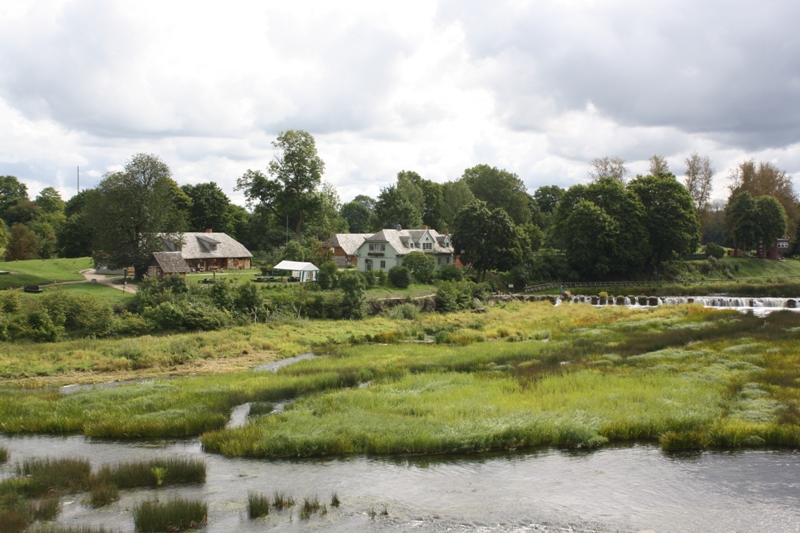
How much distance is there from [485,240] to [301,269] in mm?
26716

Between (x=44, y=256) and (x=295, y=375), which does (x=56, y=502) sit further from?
(x=44, y=256)

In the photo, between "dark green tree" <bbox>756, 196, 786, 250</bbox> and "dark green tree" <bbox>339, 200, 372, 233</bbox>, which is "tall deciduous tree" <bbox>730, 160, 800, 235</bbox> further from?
"dark green tree" <bbox>339, 200, 372, 233</bbox>

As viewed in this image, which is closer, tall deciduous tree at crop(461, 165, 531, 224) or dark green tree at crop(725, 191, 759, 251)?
dark green tree at crop(725, 191, 759, 251)

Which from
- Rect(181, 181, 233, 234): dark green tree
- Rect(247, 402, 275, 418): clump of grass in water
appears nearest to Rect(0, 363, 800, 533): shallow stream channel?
Rect(247, 402, 275, 418): clump of grass in water

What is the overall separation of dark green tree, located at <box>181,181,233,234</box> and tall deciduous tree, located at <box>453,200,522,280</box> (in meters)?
49.5

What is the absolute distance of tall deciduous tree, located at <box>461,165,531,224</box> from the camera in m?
136

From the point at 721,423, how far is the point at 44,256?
102m

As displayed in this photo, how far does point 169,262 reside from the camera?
68438mm

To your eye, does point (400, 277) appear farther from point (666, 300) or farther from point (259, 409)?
point (259, 409)

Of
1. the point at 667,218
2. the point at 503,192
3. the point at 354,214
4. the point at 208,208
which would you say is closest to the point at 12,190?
the point at 208,208

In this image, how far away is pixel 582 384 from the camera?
1134 inches

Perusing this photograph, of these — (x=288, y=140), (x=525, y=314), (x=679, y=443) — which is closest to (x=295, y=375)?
(x=679, y=443)

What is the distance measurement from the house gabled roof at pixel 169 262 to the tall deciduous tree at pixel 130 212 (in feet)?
6.98

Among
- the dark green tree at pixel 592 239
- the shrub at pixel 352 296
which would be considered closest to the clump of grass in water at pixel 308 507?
the shrub at pixel 352 296
